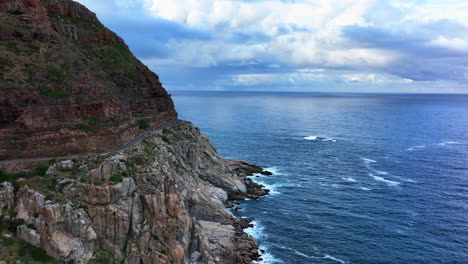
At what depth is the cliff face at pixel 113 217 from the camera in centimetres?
4557

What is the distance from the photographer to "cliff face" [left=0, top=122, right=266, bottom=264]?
45572 millimetres

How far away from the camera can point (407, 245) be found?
210 ft

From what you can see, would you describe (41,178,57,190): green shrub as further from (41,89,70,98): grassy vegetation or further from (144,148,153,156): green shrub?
(144,148,153,156): green shrub

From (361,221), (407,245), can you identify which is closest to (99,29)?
(361,221)

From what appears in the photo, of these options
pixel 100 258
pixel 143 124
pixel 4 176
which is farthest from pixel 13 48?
pixel 100 258

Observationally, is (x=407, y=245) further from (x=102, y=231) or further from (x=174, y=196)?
(x=102, y=231)

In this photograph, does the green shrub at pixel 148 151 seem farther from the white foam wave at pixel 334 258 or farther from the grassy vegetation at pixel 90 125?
the white foam wave at pixel 334 258

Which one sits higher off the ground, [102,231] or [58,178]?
[58,178]

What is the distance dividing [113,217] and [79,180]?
24.0ft

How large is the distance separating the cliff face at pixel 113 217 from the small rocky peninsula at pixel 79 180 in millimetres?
130

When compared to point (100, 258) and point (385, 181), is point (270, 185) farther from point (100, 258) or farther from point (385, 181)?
point (100, 258)

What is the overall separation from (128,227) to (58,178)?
473 inches

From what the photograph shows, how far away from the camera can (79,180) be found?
166 feet

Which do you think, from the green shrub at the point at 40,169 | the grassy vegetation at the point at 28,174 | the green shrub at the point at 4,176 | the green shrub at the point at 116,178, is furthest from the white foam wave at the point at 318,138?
the green shrub at the point at 4,176
